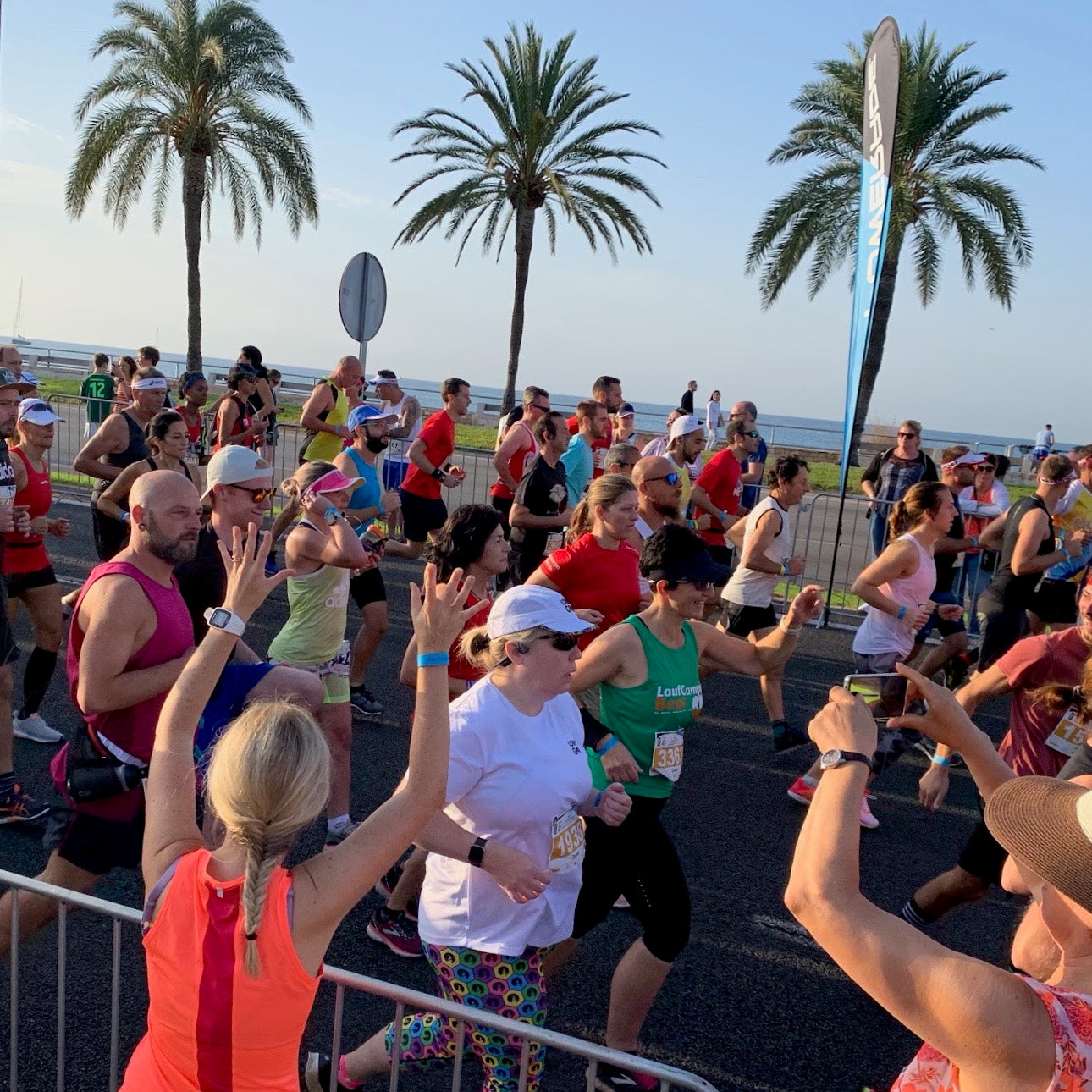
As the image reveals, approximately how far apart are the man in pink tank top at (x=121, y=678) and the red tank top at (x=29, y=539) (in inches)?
109

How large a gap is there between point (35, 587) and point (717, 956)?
422 centimetres

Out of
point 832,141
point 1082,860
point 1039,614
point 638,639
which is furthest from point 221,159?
point 1082,860

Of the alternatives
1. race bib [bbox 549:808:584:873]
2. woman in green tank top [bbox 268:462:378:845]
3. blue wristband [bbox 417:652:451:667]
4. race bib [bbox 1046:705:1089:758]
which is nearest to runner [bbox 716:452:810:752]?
race bib [bbox 1046:705:1089:758]

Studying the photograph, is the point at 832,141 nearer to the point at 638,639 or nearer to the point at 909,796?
the point at 909,796

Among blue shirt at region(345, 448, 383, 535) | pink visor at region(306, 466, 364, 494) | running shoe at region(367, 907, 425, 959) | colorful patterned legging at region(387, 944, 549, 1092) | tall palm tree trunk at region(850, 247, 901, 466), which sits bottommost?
running shoe at region(367, 907, 425, 959)

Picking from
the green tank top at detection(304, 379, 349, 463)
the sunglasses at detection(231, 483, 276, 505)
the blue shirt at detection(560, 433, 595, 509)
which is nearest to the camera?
the sunglasses at detection(231, 483, 276, 505)

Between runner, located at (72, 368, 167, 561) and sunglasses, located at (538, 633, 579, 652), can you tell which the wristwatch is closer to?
sunglasses, located at (538, 633, 579, 652)

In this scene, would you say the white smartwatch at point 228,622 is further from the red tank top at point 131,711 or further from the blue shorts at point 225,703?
the red tank top at point 131,711

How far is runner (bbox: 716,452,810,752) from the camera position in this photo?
22.5 feet

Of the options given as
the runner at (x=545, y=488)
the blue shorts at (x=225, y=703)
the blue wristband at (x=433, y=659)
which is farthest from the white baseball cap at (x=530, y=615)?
the runner at (x=545, y=488)

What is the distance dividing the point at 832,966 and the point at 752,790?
195cm

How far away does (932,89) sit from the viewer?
67.6 feet

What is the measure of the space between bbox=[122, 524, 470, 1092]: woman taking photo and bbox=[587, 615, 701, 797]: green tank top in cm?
185

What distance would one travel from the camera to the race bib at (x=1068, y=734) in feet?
13.8
